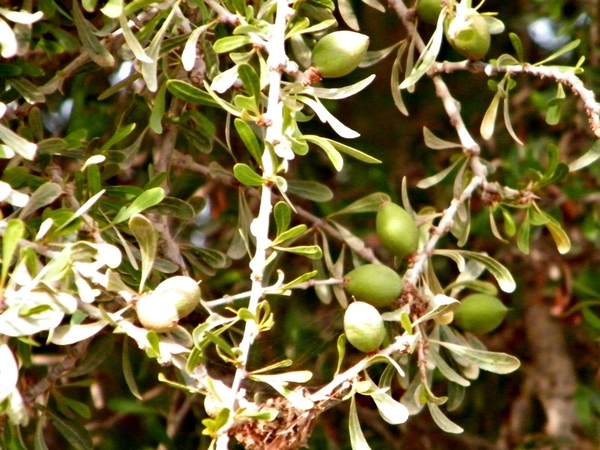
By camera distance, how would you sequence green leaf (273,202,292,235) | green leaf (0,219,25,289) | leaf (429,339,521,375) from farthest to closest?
leaf (429,339,521,375)
green leaf (273,202,292,235)
green leaf (0,219,25,289)

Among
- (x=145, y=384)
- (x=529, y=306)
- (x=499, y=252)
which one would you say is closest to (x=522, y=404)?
(x=529, y=306)

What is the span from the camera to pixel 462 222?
108 cm

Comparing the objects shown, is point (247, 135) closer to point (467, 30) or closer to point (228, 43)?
point (228, 43)

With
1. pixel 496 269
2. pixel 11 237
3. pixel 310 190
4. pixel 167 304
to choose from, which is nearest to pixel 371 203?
pixel 310 190

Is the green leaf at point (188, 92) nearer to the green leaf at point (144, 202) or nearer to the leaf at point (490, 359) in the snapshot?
the green leaf at point (144, 202)

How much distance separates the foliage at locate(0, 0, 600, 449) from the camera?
2.55ft

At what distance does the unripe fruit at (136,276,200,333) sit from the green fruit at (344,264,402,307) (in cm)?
23

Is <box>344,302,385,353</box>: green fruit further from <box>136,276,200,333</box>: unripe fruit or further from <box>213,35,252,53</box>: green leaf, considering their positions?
<box>213,35,252,53</box>: green leaf

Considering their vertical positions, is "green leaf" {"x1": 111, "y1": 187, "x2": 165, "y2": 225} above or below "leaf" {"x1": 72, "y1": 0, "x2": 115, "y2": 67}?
below

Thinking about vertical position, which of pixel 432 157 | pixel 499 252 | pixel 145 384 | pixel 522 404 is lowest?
pixel 522 404

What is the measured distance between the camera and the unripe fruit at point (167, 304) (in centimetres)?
80

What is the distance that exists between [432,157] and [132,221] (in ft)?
3.36

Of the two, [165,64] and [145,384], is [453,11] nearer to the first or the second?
[165,64]

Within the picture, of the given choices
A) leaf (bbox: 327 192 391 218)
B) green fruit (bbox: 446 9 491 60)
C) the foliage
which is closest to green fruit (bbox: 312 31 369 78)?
the foliage
